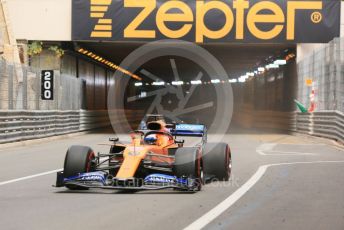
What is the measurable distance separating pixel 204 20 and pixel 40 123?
9033mm

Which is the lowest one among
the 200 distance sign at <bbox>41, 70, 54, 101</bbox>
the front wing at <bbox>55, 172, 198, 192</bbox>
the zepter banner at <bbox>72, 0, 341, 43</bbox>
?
the front wing at <bbox>55, 172, 198, 192</bbox>

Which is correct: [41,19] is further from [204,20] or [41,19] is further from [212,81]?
[212,81]

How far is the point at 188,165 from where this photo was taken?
29.2ft

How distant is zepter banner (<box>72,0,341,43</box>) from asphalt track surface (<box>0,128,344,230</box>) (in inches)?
655

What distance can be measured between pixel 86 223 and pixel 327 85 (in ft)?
63.5

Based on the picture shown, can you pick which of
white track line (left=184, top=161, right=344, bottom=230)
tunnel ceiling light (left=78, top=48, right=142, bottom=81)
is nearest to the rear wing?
white track line (left=184, top=161, right=344, bottom=230)

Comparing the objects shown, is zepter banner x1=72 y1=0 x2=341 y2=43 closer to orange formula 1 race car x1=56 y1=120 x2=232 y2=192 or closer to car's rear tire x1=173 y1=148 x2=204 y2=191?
orange formula 1 race car x1=56 y1=120 x2=232 y2=192

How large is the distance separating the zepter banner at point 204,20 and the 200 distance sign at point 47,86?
12.1ft

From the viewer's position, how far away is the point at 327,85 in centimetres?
2458

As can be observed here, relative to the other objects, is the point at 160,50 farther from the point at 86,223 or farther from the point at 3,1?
the point at 86,223

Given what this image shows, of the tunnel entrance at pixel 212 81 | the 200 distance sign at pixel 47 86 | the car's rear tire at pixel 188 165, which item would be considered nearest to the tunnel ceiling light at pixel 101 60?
the tunnel entrance at pixel 212 81

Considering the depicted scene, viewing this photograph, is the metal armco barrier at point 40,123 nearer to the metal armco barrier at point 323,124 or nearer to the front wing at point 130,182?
the metal armco barrier at point 323,124

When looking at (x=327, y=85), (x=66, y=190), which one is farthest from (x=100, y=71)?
(x=66, y=190)

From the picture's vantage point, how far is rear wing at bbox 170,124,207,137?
1095cm
